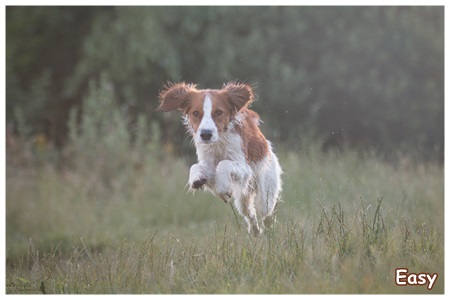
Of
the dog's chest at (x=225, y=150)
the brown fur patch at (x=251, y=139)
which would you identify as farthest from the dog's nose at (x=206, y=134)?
the brown fur patch at (x=251, y=139)

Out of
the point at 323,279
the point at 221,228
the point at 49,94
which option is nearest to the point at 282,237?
the point at 323,279

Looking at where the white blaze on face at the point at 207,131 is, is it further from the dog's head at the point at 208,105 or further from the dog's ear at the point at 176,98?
the dog's ear at the point at 176,98

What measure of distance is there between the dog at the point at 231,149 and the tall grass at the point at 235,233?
0.20 m

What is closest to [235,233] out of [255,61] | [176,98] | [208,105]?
[208,105]

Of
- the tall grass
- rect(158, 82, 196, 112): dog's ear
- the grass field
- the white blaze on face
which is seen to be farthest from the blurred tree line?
the white blaze on face

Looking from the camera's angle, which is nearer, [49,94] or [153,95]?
[153,95]

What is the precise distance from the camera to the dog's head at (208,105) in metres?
6.38

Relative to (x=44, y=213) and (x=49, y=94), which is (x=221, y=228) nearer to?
(x=44, y=213)

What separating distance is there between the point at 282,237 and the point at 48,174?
19.9 ft

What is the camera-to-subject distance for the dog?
644 cm

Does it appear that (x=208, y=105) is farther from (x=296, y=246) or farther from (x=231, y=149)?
(x=296, y=246)

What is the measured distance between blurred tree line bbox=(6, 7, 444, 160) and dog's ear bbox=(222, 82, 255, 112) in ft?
13.0

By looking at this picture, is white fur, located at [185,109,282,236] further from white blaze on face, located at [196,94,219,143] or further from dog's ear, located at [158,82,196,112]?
dog's ear, located at [158,82,196,112]

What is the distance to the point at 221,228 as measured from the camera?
24.8 ft
